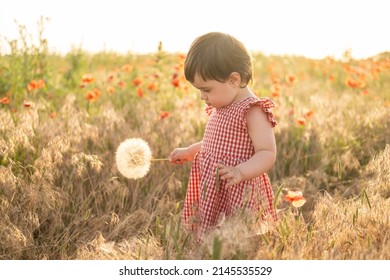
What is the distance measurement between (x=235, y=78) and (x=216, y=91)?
10cm

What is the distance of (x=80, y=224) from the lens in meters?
2.71

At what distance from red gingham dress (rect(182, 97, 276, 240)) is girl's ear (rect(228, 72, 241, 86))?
0.28ft

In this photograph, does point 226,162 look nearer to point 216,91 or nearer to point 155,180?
point 216,91

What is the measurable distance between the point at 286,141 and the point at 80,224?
152 cm

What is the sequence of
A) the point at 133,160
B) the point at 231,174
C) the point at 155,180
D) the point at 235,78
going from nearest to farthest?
the point at 231,174, the point at 235,78, the point at 133,160, the point at 155,180

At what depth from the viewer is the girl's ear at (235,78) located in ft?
7.59

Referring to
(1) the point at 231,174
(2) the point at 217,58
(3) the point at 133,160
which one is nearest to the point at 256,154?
(1) the point at 231,174

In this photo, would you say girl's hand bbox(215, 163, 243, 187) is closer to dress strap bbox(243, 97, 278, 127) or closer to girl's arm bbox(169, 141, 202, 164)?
dress strap bbox(243, 97, 278, 127)

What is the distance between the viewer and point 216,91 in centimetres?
234

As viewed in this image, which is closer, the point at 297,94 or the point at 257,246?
the point at 257,246

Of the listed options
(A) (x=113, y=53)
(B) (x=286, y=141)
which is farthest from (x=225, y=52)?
(A) (x=113, y=53)

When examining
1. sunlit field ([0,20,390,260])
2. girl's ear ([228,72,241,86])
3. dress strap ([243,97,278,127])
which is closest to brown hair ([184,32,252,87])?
girl's ear ([228,72,241,86])

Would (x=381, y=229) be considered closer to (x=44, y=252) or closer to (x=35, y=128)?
(x=44, y=252)

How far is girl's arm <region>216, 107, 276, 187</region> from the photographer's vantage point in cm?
221
